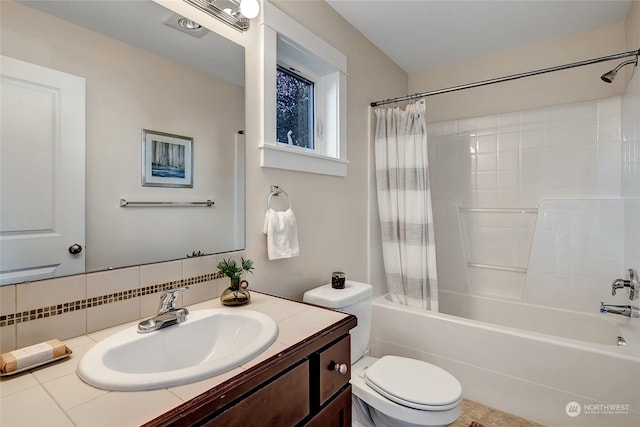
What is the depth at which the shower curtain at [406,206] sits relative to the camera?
7.18 feet

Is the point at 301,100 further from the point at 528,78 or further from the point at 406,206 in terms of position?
the point at 528,78

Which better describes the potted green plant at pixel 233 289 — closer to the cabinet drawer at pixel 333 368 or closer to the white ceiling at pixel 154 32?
the cabinet drawer at pixel 333 368

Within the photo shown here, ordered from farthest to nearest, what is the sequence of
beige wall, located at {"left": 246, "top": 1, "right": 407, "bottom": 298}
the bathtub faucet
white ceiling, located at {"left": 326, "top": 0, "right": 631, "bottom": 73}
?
white ceiling, located at {"left": 326, "top": 0, "right": 631, "bottom": 73} < the bathtub faucet < beige wall, located at {"left": 246, "top": 1, "right": 407, "bottom": 298}

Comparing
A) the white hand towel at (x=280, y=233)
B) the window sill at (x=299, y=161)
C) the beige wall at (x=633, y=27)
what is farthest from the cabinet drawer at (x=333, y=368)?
the beige wall at (x=633, y=27)

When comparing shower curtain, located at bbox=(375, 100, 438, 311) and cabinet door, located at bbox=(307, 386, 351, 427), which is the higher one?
shower curtain, located at bbox=(375, 100, 438, 311)

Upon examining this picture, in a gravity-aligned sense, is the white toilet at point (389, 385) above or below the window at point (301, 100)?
below

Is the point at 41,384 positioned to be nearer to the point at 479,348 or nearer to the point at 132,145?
the point at 132,145

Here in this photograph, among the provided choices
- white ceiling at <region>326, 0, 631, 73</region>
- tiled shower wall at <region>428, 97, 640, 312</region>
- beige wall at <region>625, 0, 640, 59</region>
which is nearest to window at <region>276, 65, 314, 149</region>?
white ceiling at <region>326, 0, 631, 73</region>

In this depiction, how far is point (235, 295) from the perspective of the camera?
121cm

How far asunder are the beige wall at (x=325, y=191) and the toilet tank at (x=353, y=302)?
17 cm

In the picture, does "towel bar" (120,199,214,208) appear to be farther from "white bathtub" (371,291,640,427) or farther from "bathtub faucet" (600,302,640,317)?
"bathtub faucet" (600,302,640,317)

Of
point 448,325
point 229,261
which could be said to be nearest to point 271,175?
point 229,261

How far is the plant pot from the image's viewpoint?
120 centimetres

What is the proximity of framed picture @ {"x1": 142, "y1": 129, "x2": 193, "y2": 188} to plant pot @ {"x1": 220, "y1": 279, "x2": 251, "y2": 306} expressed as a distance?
421 mm
